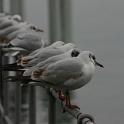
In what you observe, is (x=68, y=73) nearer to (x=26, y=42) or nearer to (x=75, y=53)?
(x=75, y=53)

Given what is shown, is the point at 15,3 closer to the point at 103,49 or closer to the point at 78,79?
the point at 103,49

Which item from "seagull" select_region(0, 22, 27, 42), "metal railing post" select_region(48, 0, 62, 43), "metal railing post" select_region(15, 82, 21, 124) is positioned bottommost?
"metal railing post" select_region(48, 0, 62, 43)

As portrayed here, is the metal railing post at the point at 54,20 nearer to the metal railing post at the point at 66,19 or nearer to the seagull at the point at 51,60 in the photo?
the metal railing post at the point at 66,19

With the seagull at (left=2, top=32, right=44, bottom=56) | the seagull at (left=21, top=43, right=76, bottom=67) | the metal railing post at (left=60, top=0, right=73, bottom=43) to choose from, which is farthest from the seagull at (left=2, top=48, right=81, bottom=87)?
the metal railing post at (left=60, top=0, right=73, bottom=43)

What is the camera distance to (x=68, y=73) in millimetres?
1953

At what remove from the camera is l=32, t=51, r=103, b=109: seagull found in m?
1.91

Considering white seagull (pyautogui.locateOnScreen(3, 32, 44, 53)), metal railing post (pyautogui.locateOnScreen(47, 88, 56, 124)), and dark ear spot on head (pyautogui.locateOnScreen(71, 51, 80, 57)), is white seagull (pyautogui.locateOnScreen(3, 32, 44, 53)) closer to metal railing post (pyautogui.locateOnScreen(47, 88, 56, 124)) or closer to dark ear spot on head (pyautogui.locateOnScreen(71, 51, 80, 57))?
dark ear spot on head (pyautogui.locateOnScreen(71, 51, 80, 57))

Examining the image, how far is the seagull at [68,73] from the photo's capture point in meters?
1.91

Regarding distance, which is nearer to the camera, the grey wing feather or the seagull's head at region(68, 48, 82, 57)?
the grey wing feather

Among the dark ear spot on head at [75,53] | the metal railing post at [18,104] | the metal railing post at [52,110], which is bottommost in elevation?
the metal railing post at [18,104]

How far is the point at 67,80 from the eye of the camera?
1.96 metres

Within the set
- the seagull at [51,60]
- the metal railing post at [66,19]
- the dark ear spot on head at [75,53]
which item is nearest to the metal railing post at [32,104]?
the seagull at [51,60]

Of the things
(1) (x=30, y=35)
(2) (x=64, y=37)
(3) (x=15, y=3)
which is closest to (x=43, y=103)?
(1) (x=30, y=35)

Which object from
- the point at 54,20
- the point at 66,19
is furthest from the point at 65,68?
the point at 54,20
